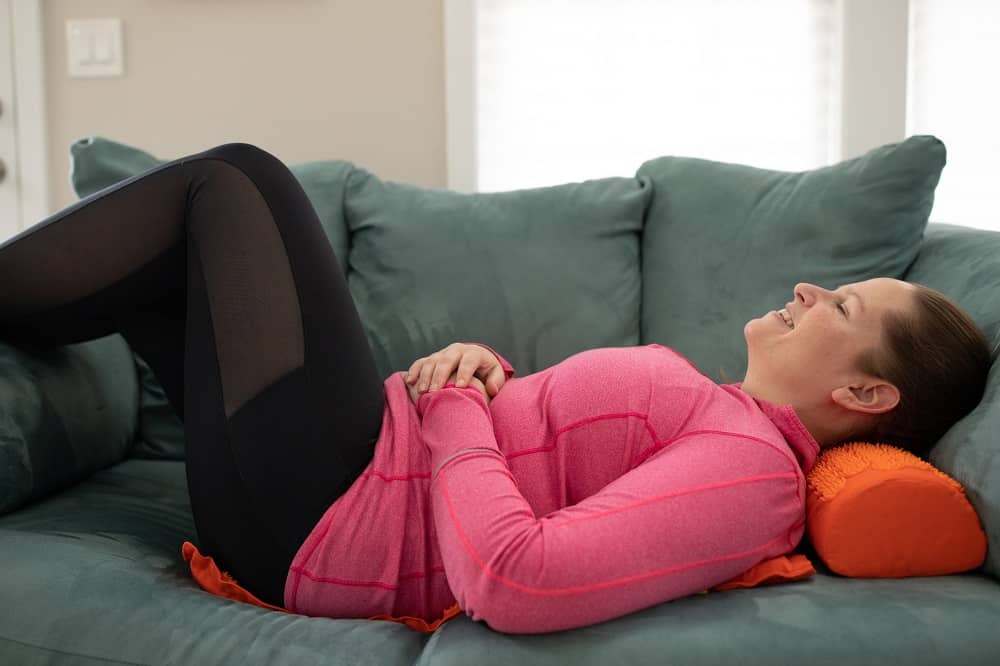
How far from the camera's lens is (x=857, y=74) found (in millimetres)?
2150

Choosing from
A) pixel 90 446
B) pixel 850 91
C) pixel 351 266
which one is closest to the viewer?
pixel 90 446

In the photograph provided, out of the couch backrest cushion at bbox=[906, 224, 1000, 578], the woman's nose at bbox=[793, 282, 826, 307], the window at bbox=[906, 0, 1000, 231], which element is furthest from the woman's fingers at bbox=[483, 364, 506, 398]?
the window at bbox=[906, 0, 1000, 231]

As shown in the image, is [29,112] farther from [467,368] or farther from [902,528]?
[902,528]

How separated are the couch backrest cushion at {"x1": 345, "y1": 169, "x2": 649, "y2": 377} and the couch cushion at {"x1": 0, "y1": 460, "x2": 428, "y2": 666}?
2.22 ft

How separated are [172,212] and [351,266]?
0.63 metres

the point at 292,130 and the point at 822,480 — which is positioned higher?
the point at 292,130

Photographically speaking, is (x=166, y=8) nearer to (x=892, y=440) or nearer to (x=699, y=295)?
(x=699, y=295)

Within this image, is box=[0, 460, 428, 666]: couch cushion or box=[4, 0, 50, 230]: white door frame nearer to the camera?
box=[0, 460, 428, 666]: couch cushion

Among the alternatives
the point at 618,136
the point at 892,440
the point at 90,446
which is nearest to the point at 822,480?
the point at 892,440

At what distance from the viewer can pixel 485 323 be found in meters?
1.67

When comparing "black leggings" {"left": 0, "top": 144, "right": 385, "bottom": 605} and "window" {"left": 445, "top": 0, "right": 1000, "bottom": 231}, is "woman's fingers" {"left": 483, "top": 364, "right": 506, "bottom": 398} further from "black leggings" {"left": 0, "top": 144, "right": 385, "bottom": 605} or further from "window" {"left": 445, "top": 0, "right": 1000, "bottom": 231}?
"window" {"left": 445, "top": 0, "right": 1000, "bottom": 231}

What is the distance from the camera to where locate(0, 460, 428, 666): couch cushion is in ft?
3.16

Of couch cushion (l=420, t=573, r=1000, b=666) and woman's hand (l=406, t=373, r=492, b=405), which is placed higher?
woman's hand (l=406, t=373, r=492, b=405)

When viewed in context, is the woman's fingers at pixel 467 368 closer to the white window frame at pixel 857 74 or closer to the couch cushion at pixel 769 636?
the couch cushion at pixel 769 636
